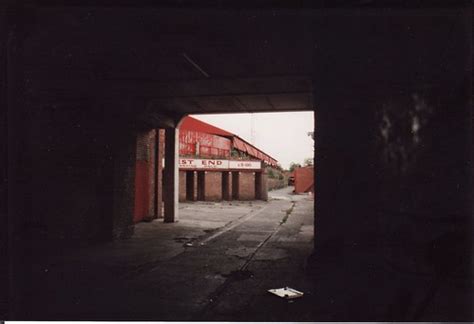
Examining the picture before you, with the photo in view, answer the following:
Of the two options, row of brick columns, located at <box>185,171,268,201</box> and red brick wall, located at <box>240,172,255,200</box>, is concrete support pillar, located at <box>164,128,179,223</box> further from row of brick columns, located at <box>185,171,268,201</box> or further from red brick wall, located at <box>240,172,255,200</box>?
red brick wall, located at <box>240,172,255,200</box>

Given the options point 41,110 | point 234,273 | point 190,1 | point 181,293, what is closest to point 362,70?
point 190,1

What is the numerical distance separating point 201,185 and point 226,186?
1.75 m

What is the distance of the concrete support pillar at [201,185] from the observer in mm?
25844

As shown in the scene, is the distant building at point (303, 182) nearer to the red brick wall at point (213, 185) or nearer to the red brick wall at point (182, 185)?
the red brick wall at point (213, 185)

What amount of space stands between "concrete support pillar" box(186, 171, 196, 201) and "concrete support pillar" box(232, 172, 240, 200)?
3.10 metres

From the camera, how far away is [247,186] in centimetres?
2722

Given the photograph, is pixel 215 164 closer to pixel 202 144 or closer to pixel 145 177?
pixel 202 144

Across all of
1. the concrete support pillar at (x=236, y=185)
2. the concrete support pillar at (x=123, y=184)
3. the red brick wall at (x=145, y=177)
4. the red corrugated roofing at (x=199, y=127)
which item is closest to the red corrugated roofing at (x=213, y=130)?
the red corrugated roofing at (x=199, y=127)

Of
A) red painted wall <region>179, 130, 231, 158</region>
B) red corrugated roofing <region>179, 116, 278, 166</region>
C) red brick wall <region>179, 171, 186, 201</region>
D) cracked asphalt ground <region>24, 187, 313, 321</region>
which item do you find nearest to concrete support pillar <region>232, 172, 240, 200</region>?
red painted wall <region>179, 130, 231, 158</region>

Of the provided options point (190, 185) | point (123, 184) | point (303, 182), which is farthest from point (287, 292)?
point (303, 182)

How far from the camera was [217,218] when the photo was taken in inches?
616

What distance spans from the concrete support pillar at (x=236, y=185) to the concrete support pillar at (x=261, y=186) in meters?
1.32

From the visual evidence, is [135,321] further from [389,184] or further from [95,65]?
[95,65]

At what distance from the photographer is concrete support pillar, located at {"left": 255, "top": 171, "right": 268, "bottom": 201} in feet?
89.4
